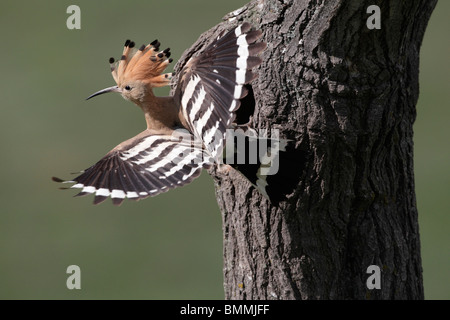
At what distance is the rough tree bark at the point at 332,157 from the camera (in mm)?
2713

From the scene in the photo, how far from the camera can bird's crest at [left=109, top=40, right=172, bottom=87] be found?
10.8 feet


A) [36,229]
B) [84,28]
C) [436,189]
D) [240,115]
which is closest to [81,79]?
[84,28]

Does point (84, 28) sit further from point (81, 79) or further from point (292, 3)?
point (292, 3)

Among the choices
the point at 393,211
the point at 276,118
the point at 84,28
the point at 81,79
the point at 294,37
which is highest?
Result: the point at 84,28

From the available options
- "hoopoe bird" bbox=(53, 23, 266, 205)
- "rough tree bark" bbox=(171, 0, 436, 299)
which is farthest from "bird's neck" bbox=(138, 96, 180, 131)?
"rough tree bark" bbox=(171, 0, 436, 299)

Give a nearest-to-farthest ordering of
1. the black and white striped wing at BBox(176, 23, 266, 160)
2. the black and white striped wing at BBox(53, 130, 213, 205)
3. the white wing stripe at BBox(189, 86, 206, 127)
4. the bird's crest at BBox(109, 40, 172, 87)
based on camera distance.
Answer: the black and white striped wing at BBox(176, 23, 266, 160) < the white wing stripe at BBox(189, 86, 206, 127) < the black and white striped wing at BBox(53, 130, 213, 205) < the bird's crest at BBox(109, 40, 172, 87)

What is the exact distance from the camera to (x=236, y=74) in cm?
273

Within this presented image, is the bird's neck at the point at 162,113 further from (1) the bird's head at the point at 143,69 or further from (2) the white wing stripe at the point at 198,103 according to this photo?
(2) the white wing stripe at the point at 198,103

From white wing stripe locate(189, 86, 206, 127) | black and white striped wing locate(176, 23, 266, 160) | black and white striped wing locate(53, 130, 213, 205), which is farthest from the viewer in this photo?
black and white striped wing locate(53, 130, 213, 205)

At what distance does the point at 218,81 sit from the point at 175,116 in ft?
1.65

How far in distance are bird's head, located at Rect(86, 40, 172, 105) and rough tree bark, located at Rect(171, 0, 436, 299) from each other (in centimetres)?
13

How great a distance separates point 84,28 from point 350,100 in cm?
761

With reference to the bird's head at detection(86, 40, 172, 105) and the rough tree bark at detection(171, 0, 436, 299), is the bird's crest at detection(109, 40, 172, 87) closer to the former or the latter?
the bird's head at detection(86, 40, 172, 105)

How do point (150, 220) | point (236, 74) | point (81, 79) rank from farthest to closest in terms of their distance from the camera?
point (81, 79) → point (150, 220) → point (236, 74)
